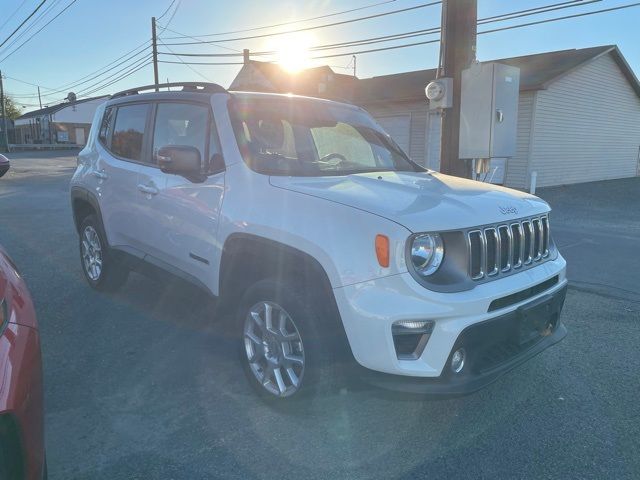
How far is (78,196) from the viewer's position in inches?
214

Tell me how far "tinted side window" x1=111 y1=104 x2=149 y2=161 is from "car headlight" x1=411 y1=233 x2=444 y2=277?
9.32 ft

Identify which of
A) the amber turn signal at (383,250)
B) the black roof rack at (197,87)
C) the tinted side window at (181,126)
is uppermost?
the black roof rack at (197,87)

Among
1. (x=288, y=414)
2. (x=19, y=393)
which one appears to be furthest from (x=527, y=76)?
(x=19, y=393)

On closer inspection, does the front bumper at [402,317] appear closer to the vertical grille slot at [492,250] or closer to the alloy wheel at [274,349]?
the vertical grille slot at [492,250]

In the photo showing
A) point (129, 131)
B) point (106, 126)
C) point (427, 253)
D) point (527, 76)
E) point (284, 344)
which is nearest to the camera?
point (427, 253)

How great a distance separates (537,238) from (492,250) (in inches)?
24.9

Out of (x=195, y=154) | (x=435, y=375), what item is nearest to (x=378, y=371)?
(x=435, y=375)

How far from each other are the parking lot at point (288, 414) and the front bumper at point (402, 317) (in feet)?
0.61

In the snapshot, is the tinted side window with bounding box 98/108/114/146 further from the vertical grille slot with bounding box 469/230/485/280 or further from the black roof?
the black roof

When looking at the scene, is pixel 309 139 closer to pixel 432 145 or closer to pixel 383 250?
pixel 383 250

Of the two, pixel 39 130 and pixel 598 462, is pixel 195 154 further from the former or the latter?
pixel 39 130

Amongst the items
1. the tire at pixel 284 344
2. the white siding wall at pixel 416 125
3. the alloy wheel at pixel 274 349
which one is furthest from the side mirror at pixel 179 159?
the white siding wall at pixel 416 125

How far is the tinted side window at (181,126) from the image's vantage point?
3799 mm

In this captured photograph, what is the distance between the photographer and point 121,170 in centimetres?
461
